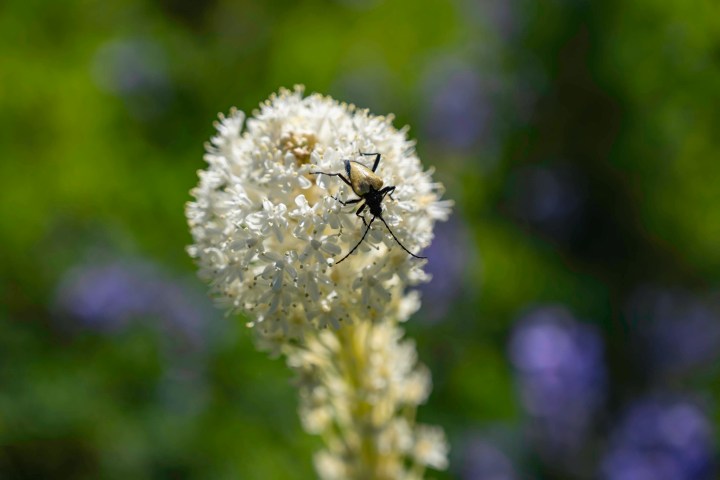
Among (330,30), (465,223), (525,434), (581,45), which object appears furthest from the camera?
(330,30)

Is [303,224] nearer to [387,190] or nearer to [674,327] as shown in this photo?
[387,190]

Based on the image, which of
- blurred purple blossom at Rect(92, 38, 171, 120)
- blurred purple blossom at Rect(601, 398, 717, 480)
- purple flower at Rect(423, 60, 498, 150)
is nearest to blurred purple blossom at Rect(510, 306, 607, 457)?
blurred purple blossom at Rect(601, 398, 717, 480)

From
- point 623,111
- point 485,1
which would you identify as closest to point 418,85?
point 485,1

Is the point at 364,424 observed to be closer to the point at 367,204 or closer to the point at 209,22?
the point at 367,204

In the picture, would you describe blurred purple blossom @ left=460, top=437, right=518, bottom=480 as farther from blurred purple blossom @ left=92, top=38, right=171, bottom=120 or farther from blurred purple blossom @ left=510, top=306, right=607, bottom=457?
blurred purple blossom @ left=92, top=38, right=171, bottom=120

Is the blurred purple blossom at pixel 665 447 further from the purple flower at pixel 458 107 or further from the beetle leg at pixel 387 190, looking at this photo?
the beetle leg at pixel 387 190

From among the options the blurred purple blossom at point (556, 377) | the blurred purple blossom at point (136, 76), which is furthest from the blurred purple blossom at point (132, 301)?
the blurred purple blossom at point (556, 377)
